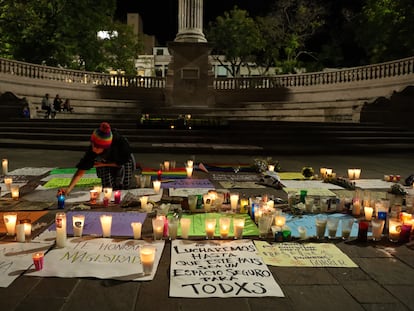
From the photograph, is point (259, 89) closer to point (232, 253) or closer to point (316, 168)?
point (316, 168)

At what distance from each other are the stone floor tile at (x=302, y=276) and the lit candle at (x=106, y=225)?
1790 mm

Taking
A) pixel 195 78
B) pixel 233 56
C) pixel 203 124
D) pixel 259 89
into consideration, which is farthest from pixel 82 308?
pixel 233 56

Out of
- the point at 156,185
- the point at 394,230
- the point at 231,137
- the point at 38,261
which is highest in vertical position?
the point at 231,137

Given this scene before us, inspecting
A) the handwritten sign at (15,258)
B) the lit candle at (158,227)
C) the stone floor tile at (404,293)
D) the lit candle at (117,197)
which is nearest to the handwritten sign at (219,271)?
the lit candle at (158,227)

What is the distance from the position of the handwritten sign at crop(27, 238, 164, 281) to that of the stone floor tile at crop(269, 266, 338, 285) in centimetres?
111

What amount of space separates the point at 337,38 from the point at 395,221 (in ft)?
122

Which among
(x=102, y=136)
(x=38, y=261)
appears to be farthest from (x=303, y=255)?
(x=102, y=136)

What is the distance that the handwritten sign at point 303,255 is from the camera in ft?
13.6

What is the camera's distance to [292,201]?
630 cm

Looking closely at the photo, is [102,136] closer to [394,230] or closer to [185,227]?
[185,227]

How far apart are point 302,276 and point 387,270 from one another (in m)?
0.85

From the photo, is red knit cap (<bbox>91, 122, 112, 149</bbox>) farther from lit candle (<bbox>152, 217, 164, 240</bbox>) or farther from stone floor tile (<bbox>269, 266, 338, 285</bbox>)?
stone floor tile (<bbox>269, 266, 338, 285</bbox>)

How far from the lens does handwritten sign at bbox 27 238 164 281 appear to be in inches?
150

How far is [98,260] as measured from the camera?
4.12 metres
